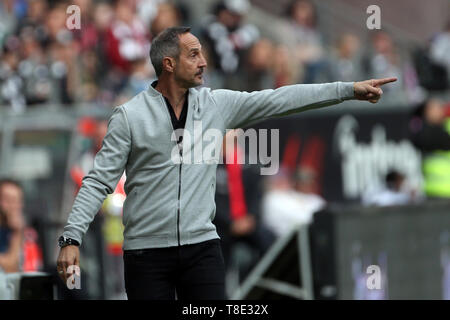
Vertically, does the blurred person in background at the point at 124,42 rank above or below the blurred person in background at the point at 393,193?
above

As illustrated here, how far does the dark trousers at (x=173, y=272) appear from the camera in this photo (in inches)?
210

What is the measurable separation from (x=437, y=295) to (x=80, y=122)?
4212 millimetres

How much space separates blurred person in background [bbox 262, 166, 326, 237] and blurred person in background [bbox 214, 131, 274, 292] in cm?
36

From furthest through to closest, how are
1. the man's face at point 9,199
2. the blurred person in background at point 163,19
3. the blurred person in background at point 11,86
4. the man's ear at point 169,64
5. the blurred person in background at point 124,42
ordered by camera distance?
the blurred person in background at point 163,19 < the blurred person in background at point 124,42 < the blurred person in background at point 11,86 < the man's face at point 9,199 < the man's ear at point 169,64

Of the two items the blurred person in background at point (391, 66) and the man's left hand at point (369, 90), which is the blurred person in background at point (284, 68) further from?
the man's left hand at point (369, 90)

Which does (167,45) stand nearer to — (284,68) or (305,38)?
(284,68)

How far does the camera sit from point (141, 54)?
13195mm

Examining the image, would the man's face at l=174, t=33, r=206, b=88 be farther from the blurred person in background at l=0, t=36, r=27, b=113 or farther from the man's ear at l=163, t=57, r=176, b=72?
the blurred person in background at l=0, t=36, r=27, b=113

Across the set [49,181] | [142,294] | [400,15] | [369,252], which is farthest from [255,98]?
[400,15]

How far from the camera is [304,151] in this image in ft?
43.6

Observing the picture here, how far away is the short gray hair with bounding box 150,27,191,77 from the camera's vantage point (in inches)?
212

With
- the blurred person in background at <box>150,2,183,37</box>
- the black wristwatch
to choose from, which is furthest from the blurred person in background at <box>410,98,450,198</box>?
the black wristwatch

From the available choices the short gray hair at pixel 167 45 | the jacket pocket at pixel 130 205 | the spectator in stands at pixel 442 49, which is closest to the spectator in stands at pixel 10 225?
the jacket pocket at pixel 130 205

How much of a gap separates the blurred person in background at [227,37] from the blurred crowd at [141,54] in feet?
0.04
